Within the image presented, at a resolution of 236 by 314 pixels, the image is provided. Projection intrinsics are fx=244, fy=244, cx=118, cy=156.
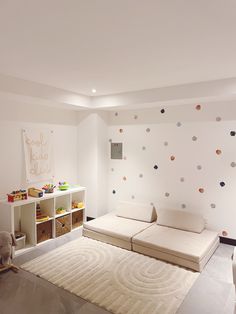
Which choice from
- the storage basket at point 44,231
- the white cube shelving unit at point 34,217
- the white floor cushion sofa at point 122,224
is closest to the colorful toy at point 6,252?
the white cube shelving unit at point 34,217

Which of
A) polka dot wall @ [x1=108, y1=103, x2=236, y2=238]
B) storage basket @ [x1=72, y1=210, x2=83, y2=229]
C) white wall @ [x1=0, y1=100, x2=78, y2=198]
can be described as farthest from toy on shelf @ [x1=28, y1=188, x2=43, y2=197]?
polka dot wall @ [x1=108, y1=103, x2=236, y2=238]

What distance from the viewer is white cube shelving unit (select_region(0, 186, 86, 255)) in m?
3.35

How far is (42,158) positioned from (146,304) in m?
2.76

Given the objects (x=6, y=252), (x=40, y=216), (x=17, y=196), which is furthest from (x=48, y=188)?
(x=6, y=252)

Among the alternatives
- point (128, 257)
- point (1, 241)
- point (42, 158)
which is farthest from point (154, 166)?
point (1, 241)

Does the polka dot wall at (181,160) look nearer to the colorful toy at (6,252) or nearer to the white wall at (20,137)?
the white wall at (20,137)

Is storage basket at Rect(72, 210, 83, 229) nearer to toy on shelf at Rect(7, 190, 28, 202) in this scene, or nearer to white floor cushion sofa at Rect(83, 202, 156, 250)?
white floor cushion sofa at Rect(83, 202, 156, 250)

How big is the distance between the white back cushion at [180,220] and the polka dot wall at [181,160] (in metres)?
0.22

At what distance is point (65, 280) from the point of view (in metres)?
2.80

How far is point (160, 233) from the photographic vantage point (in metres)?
3.64

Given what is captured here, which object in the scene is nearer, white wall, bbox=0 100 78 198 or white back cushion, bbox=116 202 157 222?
white wall, bbox=0 100 78 198

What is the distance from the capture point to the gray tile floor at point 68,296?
2328 millimetres

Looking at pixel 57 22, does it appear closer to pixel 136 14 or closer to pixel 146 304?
pixel 136 14

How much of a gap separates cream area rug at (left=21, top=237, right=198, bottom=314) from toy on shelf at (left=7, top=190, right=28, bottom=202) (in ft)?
2.86
